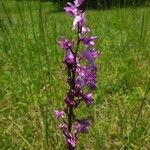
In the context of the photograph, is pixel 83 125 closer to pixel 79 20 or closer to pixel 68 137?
pixel 68 137

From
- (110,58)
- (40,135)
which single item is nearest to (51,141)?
(40,135)

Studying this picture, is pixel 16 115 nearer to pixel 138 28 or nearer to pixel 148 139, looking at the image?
pixel 148 139

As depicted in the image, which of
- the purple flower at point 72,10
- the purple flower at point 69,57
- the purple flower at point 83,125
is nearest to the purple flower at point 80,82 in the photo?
the purple flower at point 69,57

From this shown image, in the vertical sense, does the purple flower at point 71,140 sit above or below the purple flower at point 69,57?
below

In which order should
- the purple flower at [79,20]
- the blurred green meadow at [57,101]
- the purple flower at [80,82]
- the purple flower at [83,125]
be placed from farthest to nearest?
the blurred green meadow at [57,101] < the purple flower at [83,125] < the purple flower at [80,82] < the purple flower at [79,20]

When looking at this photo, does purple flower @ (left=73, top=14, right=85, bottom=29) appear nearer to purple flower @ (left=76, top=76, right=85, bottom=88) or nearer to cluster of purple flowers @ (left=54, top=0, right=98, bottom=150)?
cluster of purple flowers @ (left=54, top=0, right=98, bottom=150)

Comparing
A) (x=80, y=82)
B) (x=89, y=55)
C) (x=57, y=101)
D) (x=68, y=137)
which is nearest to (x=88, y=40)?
(x=89, y=55)

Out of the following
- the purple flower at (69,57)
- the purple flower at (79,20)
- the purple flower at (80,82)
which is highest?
the purple flower at (79,20)

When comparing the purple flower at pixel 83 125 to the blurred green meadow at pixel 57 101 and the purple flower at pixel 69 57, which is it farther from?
the purple flower at pixel 69 57

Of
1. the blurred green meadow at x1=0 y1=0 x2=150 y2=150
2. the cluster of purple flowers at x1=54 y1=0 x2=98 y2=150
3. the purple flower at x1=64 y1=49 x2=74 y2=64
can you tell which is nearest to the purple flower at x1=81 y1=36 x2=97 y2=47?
the cluster of purple flowers at x1=54 y1=0 x2=98 y2=150

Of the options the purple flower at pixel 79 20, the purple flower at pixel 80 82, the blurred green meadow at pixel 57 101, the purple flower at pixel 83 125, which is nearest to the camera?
the purple flower at pixel 79 20

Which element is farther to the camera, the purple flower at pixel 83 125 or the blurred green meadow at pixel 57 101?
the blurred green meadow at pixel 57 101
